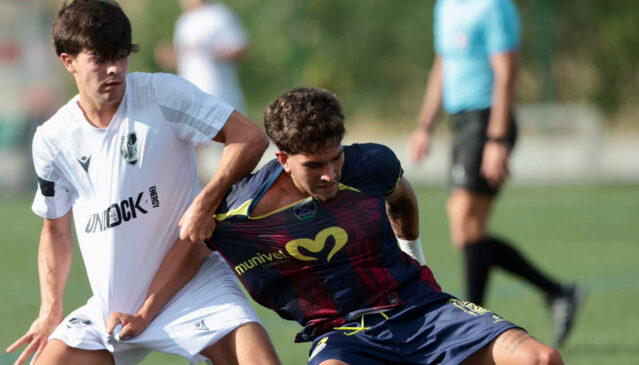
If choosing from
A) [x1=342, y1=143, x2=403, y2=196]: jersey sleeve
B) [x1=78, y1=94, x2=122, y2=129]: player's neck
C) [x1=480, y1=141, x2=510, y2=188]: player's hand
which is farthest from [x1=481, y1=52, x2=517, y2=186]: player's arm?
[x1=78, y1=94, x2=122, y2=129]: player's neck

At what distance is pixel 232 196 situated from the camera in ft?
12.2

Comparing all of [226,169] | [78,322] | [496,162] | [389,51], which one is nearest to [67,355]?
[78,322]

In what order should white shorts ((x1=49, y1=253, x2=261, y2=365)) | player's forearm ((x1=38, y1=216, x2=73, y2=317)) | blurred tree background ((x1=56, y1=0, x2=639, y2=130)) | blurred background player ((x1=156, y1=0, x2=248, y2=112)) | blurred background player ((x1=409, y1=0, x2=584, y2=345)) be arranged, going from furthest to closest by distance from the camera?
blurred tree background ((x1=56, y1=0, x2=639, y2=130)) → blurred background player ((x1=156, y1=0, x2=248, y2=112)) → blurred background player ((x1=409, y1=0, x2=584, y2=345)) → player's forearm ((x1=38, y1=216, x2=73, y2=317)) → white shorts ((x1=49, y1=253, x2=261, y2=365))

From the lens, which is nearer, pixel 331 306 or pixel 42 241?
pixel 331 306

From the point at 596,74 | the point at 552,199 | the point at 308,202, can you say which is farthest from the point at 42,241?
the point at 596,74

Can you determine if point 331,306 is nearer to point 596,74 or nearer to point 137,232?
point 137,232

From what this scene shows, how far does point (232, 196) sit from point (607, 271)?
5.50 m

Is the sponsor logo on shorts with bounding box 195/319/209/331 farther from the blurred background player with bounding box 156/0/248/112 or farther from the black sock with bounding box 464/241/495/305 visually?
the blurred background player with bounding box 156/0/248/112

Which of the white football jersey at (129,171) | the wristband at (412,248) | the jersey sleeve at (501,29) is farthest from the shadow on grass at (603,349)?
the white football jersey at (129,171)

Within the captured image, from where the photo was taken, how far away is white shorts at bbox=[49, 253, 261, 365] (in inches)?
147

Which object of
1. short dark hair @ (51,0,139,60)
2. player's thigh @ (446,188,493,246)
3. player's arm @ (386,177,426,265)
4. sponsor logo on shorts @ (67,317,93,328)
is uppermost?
short dark hair @ (51,0,139,60)

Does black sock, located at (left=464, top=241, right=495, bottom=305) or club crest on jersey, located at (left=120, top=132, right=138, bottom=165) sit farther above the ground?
club crest on jersey, located at (left=120, top=132, right=138, bottom=165)

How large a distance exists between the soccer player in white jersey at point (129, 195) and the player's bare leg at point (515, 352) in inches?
30.4

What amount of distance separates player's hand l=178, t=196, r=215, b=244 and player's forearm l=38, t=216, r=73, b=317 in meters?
0.65
